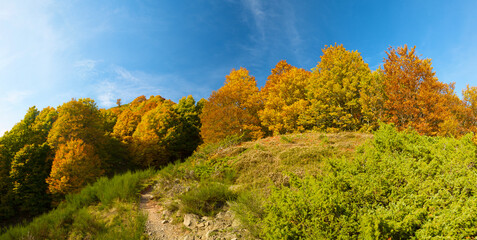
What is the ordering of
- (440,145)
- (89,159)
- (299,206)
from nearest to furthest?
(299,206)
(440,145)
(89,159)

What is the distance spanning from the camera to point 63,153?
64.4 feet

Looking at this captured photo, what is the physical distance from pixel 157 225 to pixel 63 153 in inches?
740

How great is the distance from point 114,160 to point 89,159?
6.76 metres

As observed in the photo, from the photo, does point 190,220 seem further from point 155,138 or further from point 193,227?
point 155,138

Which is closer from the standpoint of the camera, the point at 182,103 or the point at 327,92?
the point at 327,92

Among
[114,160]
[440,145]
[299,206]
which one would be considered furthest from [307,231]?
[114,160]

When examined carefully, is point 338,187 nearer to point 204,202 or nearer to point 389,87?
point 204,202

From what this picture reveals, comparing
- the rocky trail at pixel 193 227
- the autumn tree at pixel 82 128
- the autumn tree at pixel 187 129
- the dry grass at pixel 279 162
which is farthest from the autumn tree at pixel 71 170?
the dry grass at pixel 279 162

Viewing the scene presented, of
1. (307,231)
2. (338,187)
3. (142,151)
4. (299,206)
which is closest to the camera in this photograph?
(307,231)

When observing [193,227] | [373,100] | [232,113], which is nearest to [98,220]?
[193,227]

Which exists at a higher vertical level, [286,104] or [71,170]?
[286,104]

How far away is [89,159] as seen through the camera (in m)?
20.2

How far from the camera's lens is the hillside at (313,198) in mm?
3270

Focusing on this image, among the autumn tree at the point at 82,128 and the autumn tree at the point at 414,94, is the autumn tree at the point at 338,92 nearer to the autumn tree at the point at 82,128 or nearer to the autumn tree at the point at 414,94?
the autumn tree at the point at 414,94
